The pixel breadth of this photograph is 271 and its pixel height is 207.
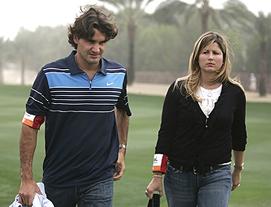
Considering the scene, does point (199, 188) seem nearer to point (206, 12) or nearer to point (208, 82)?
point (208, 82)

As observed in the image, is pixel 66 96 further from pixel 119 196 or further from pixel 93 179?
pixel 119 196

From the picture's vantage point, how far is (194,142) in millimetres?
3873

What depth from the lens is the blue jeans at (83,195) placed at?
370cm

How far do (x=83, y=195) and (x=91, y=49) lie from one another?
3.12ft

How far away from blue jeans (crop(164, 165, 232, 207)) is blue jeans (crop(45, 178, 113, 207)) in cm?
52

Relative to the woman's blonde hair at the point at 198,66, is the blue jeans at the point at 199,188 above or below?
below

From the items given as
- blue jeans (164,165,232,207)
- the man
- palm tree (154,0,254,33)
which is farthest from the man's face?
palm tree (154,0,254,33)

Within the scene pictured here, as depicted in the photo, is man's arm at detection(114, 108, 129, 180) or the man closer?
the man

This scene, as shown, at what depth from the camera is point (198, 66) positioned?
4.04 metres

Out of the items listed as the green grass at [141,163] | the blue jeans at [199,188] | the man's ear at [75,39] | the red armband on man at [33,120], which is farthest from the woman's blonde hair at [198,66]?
the green grass at [141,163]

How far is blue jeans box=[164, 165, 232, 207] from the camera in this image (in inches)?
152

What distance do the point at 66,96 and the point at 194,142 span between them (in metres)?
0.93

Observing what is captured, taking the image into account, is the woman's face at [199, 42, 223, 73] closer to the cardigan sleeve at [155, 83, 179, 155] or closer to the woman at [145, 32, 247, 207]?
the woman at [145, 32, 247, 207]

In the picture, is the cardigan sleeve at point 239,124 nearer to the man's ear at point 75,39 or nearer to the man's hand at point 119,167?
the man's hand at point 119,167
